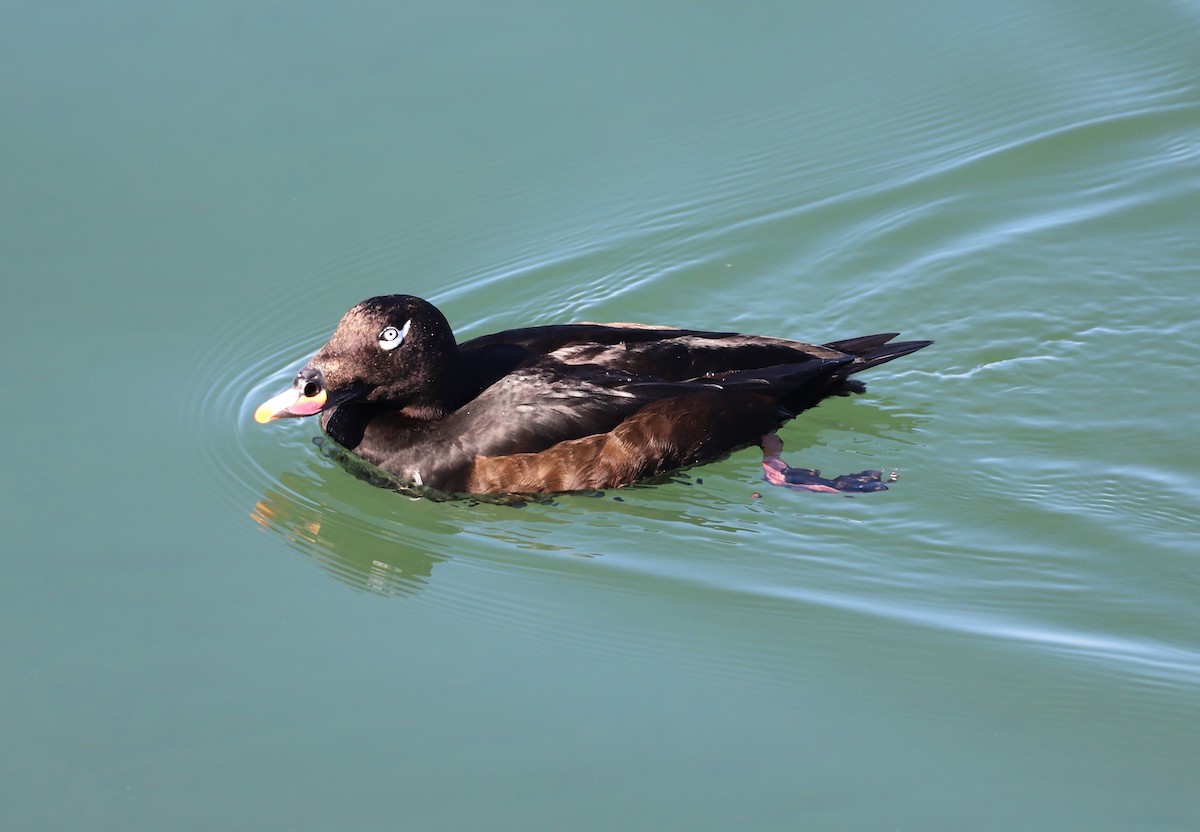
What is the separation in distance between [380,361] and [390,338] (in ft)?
0.40

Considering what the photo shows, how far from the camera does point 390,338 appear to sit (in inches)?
257

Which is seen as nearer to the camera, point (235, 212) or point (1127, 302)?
point (1127, 302)

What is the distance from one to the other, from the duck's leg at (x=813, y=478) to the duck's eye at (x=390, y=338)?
1864 mm

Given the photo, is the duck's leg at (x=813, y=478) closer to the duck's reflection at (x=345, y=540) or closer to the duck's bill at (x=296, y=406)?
the duck's reflection at (x=345, y=540)

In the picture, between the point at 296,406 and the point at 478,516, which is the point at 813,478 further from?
the point at 296,406

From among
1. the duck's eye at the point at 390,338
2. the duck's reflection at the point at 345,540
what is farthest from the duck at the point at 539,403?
the duck's reflection at the point at 345,540

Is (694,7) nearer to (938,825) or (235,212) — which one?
(235,212)

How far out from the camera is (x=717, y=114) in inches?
361

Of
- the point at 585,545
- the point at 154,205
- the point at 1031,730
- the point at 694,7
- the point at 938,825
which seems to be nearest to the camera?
the point at 938,825

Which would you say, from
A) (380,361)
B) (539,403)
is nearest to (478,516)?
(539,403)

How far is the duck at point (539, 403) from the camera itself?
6477 millimetres

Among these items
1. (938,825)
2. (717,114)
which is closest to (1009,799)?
(938,825)

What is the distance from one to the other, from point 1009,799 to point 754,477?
2.37m

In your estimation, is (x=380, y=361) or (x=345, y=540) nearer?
(x=345, y=540)
